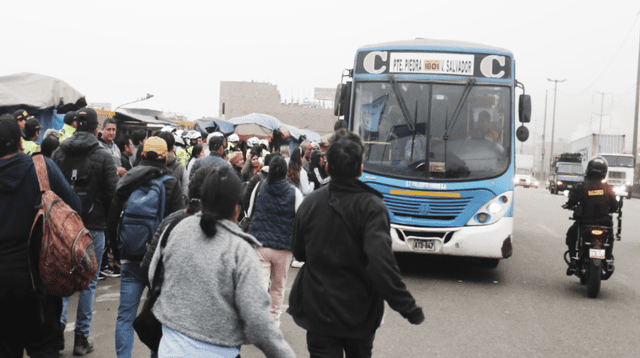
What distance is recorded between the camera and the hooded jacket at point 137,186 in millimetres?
3912

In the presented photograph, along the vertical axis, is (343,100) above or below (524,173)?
above

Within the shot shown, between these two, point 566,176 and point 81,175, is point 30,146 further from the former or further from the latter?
point 566,176

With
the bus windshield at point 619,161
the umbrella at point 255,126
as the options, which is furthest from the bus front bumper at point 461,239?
the bus windshield at point 619,161

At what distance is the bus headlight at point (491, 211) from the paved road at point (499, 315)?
0.86 metres

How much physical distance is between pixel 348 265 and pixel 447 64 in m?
5.68

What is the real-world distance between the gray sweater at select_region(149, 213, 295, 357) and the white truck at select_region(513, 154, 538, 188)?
48621mm

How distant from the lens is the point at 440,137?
7.69 metres

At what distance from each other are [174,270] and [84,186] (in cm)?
268

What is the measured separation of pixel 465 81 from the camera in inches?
307

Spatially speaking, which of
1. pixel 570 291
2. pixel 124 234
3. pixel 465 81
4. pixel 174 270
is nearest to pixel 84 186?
pixel 124 234

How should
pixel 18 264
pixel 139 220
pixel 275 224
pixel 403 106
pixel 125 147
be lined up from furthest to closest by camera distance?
pixel 403 106
pixel 125 147
pixel 275 224
pixel 139 220
pixel 18 264

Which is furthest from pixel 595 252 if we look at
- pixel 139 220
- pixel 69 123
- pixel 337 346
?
pixel 69 123

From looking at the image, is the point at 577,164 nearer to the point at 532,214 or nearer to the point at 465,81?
the point at 532,214

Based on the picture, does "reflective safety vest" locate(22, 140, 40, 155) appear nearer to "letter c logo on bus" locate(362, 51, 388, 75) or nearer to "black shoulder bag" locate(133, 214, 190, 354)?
"letter c logo on bus" locate(362, 51, 388, 75)
